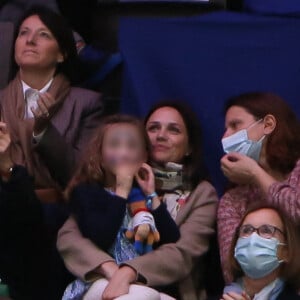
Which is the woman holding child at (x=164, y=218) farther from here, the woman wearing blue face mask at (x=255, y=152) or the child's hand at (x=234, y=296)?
the child's hand at (x=234, y=296)

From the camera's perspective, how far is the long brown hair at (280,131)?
6.64 meters

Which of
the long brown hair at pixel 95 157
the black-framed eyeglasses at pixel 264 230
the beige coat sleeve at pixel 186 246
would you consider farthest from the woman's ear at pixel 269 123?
the black-framed eyeglasses at pixel 264 230

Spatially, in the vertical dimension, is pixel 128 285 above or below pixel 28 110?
below

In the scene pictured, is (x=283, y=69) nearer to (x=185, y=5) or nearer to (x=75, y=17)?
(x=185, y=5)

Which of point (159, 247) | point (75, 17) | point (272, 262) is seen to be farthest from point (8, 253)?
point (75, 17)

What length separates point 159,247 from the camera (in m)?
6.48

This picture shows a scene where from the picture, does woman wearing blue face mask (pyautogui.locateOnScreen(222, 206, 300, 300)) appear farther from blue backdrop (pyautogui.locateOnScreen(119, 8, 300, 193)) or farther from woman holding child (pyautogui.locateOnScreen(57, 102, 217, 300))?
blue backdrop (pyautogui.locateOnScreen(119, 8, 300, 193))

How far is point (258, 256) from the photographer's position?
607 centimetres

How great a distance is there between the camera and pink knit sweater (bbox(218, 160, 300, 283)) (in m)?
6.28

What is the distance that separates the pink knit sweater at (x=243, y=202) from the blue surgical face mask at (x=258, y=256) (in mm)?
189

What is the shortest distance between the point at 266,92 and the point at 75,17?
65.6 inches

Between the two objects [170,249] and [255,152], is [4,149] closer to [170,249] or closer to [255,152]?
[170,249]

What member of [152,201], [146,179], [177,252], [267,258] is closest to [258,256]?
[267,258]

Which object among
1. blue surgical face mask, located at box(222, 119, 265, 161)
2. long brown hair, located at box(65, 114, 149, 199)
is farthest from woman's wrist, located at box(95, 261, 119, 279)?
blue surgical face mask, located at box(222, 119, 265, 161)
